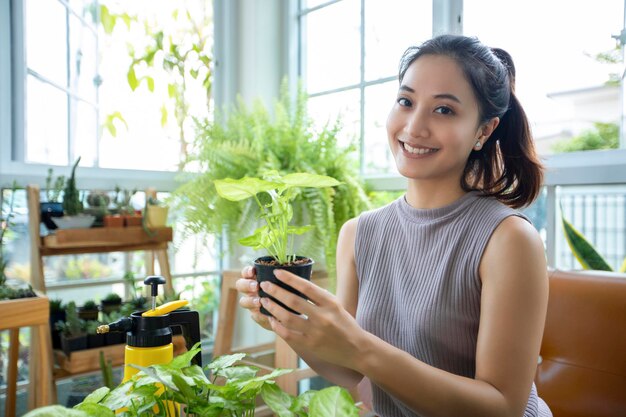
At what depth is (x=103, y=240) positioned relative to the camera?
5.95 feet

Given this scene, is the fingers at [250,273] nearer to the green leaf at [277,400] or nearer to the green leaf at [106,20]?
the green leaf at [277,400]

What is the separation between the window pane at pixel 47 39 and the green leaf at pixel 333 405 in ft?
6.69

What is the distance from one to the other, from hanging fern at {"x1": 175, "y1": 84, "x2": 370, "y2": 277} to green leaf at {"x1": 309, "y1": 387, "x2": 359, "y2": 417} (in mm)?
1342

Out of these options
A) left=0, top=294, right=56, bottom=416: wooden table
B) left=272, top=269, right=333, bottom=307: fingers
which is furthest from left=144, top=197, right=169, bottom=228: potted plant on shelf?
left=272, top=269, right=333, bottom=307: fingers

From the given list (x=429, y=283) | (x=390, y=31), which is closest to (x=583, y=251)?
(x=429, y=283)

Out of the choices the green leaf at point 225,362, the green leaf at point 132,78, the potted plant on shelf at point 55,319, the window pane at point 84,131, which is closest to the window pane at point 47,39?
the window pane at point 84,131

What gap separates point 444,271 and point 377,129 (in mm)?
1332

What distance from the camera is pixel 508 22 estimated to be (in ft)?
5.91

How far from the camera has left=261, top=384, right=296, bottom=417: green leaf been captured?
1.71ft

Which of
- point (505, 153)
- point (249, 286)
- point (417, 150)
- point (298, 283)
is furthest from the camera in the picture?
point (505, 153)

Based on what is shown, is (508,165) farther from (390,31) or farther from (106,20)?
(106,20)

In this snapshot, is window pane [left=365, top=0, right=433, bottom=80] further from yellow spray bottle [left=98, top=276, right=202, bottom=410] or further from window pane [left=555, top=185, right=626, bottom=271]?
yellow spray bottle [left=98, top=276, right=202, bottom=410]

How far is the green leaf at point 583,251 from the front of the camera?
4.80 ft

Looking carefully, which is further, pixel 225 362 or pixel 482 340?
pixel 482 340
